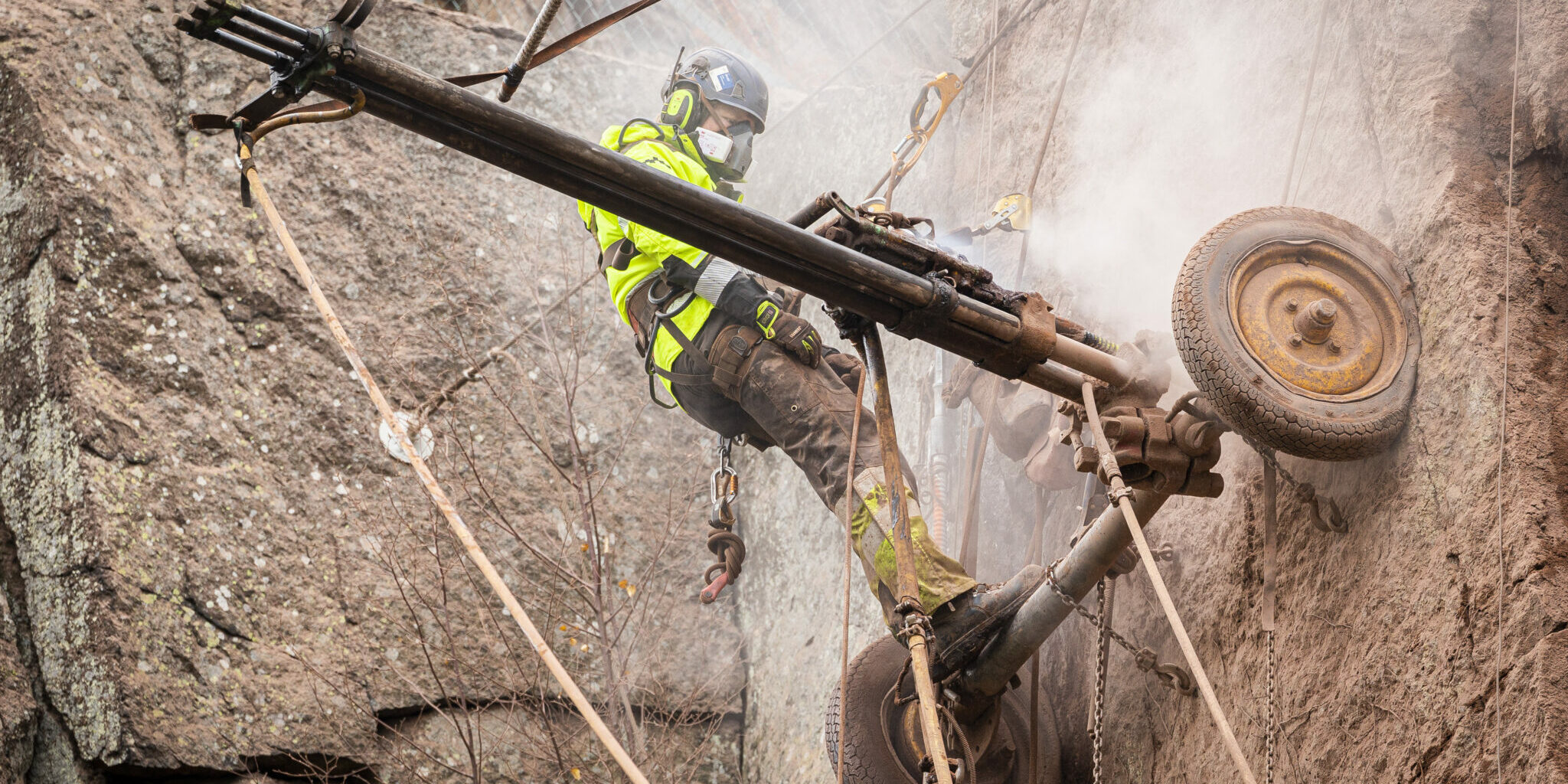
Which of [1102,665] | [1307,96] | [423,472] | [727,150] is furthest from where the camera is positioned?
[727,150]

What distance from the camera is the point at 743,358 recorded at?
417cm

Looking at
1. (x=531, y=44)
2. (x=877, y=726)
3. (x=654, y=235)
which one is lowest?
(x=877, y=726)

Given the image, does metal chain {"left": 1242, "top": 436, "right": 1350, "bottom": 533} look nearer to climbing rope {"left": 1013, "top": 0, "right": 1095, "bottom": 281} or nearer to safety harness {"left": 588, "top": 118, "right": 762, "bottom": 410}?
safety harness {"left": 588, "top": 118, "right": 762, "bottom": 410}

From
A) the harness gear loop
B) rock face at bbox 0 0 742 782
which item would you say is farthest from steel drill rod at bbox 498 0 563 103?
rock face at bbox 0 0 742 782

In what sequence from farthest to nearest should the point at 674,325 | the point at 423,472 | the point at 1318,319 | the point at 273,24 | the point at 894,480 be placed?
1. the point at 674,325
2. the point at 894,480
3. the point at 1318,319
4. the point at 423,472
5. the point at 273,24

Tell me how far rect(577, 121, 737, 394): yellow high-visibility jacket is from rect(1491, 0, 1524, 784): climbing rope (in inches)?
94.7

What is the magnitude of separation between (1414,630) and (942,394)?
7.81ft

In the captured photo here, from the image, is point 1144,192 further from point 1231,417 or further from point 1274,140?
point 1231,417

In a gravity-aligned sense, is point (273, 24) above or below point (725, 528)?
below

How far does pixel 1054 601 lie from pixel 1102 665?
0.77ft

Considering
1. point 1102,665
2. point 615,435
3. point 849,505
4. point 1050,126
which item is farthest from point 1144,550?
point 615,435

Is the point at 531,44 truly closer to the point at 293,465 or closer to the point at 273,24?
the point at 273,24

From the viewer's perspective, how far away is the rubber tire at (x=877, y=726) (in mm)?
4035

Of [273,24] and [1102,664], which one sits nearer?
[273,24]
